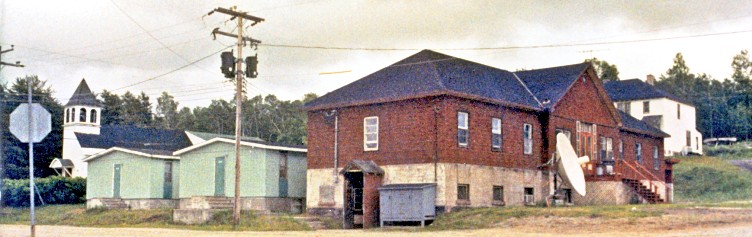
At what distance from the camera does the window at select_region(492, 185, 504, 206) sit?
118 feet

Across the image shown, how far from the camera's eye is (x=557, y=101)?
39.0 m

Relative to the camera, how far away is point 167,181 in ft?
161

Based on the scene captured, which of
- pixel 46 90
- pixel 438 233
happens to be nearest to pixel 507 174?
pixel 438 233

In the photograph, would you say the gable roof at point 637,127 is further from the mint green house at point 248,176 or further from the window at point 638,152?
the mint green house at point 248,176

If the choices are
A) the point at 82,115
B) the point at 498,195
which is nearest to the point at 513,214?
the point at 498,195

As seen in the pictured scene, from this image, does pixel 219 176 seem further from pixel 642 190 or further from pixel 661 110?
pixel 661 110

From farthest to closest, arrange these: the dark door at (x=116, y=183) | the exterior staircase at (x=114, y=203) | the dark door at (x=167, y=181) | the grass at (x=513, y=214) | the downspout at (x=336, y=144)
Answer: the dark door at (x=116, y=183), the exterior staircase at (x=114, y=203), the dark door at (x=167, y=181), the downspout at (x=336, y=144), the grass at (x=513, y=214)

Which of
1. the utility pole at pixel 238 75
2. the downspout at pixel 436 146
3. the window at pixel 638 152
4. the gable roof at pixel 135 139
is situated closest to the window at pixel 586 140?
the window at pixel 638 152

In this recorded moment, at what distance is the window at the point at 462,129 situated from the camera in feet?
113

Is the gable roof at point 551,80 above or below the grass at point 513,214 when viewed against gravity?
above

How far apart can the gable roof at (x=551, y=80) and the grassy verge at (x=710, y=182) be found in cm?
1294

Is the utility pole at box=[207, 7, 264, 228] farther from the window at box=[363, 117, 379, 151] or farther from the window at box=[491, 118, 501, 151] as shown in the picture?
the window at box=[491, 118, 501, 151]

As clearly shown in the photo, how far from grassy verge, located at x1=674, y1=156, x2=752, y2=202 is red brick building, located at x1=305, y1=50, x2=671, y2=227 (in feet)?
37.8

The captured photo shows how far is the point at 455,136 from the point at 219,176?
46.8 feet
